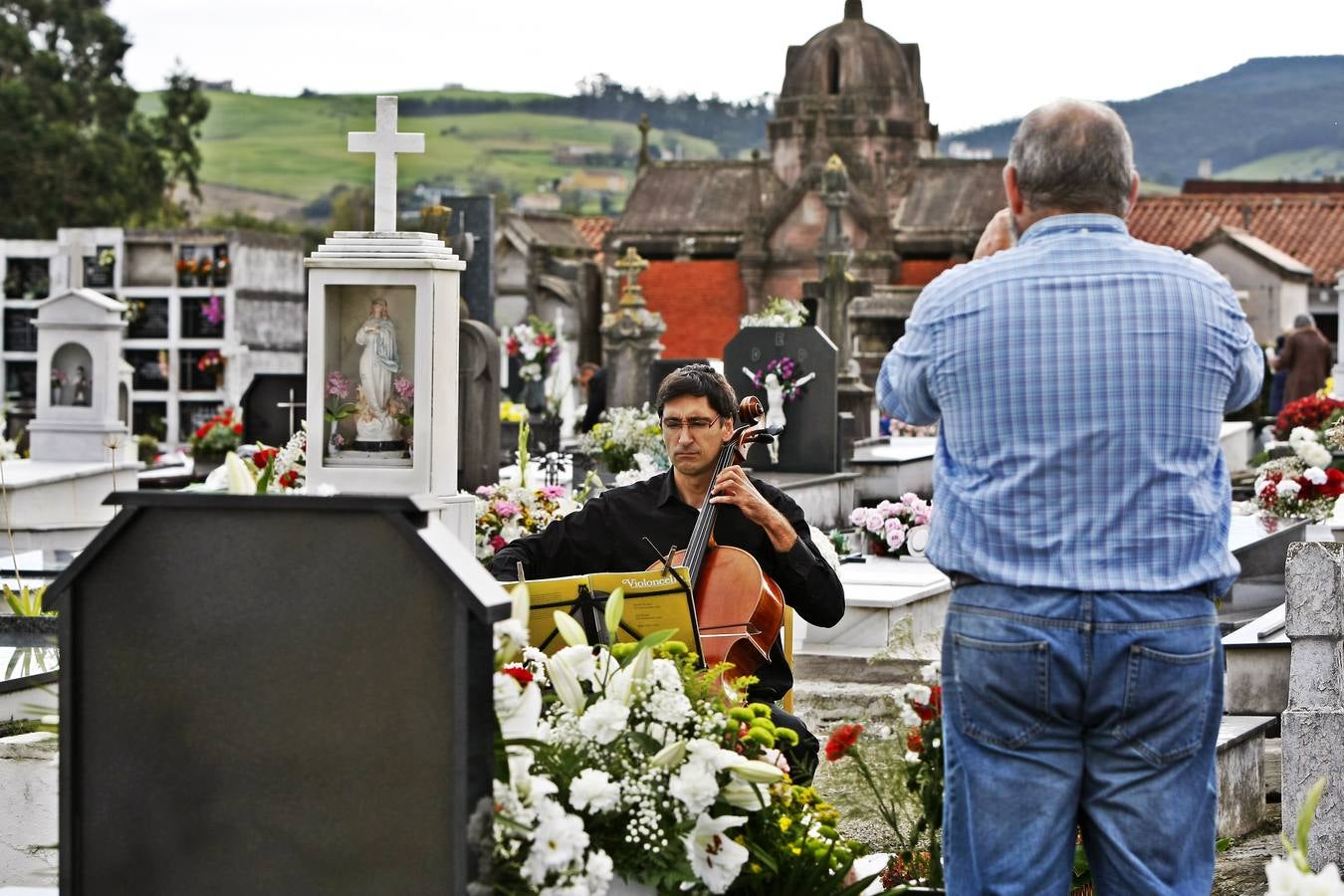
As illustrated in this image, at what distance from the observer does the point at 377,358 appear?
7.19 meters

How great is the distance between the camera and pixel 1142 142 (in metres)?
162

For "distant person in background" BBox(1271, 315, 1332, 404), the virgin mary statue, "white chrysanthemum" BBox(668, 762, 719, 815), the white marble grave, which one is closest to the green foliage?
the virgin mary statue

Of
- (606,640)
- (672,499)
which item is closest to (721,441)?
(672,499)

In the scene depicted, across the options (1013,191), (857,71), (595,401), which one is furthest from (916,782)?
(857,71)

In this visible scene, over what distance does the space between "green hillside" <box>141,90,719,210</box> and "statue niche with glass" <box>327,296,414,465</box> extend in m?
110

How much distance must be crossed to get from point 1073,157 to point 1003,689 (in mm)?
869

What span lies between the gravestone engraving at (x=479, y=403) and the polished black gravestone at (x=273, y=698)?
956cm

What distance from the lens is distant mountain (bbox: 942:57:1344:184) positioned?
15138cm

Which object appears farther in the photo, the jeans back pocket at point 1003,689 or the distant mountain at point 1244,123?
the distant mountain at point 1244,123

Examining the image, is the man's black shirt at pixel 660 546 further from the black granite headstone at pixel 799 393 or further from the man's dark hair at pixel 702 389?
the black granite headstone at pixel 799 393

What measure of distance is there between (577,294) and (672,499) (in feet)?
115

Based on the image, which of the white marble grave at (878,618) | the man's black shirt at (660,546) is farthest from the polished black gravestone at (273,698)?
the white marble grave at (878,618)

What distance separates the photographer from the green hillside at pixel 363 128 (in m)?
125

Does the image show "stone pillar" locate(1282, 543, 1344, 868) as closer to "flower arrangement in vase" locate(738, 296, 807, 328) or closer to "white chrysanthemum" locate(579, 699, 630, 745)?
"white chrysanthemum" locate(579, 699, 630, 745)
